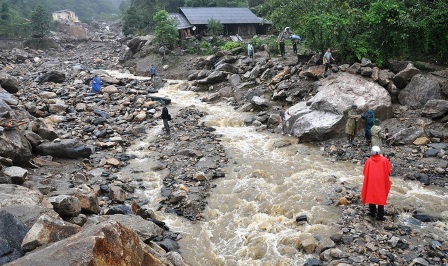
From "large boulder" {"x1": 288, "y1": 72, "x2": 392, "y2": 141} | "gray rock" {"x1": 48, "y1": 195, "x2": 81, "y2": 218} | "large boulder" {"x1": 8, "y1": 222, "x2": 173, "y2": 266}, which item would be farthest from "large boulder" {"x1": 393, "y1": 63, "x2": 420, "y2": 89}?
"large boulder" {"x1": 8, "y1": 222, "x2": 173, "y2": 266}

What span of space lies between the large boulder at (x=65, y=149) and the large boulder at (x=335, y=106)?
28.5ft

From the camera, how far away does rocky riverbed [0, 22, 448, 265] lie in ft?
18.2

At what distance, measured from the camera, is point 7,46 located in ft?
152

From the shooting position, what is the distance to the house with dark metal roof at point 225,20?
38.3m

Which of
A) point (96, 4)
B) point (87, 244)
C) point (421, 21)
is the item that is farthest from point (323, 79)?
point (96, 4)

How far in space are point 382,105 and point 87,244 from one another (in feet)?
43.7

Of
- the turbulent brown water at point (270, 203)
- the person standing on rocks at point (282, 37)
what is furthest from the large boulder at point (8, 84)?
the person standing on rocks at point (282, 37)

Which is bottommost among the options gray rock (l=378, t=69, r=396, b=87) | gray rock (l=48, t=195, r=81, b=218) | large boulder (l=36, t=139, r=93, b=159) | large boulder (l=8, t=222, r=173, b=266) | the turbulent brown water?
the turbulent brown water

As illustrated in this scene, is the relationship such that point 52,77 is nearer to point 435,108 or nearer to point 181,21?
point 181,21

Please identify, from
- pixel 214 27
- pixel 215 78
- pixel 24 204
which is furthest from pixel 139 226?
pixel 214 27

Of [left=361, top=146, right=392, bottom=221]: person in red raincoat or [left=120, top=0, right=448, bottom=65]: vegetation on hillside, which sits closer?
[left=361, top=146, right=392, bottom=221]: person in red raincoat

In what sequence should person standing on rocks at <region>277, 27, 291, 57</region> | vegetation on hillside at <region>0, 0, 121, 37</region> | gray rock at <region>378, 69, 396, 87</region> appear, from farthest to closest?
1. vegetation on hillside at <region>0, 0, 121, 37</region>
2. person standing on rocks at <region>277, 27, 291, 57</region>
3. gray rock at <region>378, 69, 396, 87</region>

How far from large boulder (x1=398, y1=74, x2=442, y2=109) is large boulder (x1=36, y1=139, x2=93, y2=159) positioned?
13.5 metres

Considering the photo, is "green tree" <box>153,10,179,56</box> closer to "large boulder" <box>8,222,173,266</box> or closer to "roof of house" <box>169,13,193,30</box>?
"roof of house" <box>169,13,193,30</box>
